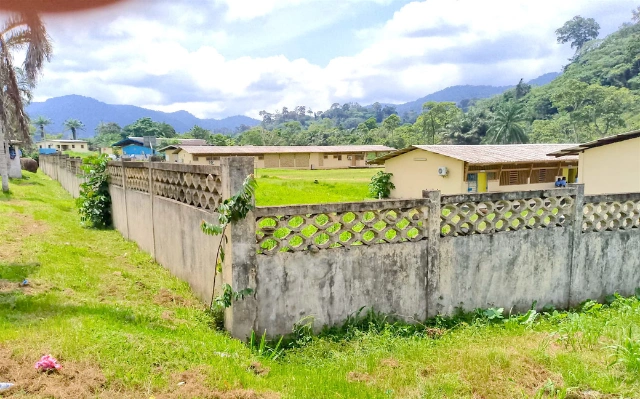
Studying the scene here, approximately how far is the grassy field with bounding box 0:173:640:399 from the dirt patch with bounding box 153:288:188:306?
0.03m

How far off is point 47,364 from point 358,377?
262 cm

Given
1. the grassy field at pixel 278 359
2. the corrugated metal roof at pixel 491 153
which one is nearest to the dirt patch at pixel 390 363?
the grassy field at pixel 278 359

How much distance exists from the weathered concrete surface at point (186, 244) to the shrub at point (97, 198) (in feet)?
16.2

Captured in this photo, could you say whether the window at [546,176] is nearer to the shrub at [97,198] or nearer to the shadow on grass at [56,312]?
the shrub at [97,198]

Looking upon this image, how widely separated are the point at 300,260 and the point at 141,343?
6.09 feet

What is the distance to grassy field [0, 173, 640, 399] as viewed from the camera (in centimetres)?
347

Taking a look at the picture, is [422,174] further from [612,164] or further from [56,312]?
[56,312]

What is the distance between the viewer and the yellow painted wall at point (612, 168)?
39.4ft

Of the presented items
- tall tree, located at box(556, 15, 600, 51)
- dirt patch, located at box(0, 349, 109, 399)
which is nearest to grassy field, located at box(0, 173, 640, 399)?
dirt patch, located at box(0, 349, 109, 399)

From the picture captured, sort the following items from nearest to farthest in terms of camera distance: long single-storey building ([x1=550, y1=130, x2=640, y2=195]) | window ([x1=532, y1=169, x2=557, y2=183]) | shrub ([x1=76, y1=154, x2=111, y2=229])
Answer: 1. long single-storey building ([x1=550, y1=130, x2=640, y2=195])
2. shrub ([x1=76, y1=154, x2=111, y2=229])
3. window ([x1=532, y1=169, x2=557, y2=183])

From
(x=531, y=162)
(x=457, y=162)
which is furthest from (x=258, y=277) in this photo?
(x=531, y=162)

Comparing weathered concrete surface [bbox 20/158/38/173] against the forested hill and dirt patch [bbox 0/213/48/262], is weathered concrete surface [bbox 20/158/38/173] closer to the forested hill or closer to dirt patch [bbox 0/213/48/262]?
dirt patch [bbox 0/213/48/262]

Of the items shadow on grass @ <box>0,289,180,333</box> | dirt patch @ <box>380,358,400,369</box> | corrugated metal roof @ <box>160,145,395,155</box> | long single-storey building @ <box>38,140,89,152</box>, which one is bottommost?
dirt patch @ <box>380,358,400,369</box>

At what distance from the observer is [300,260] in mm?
4973
